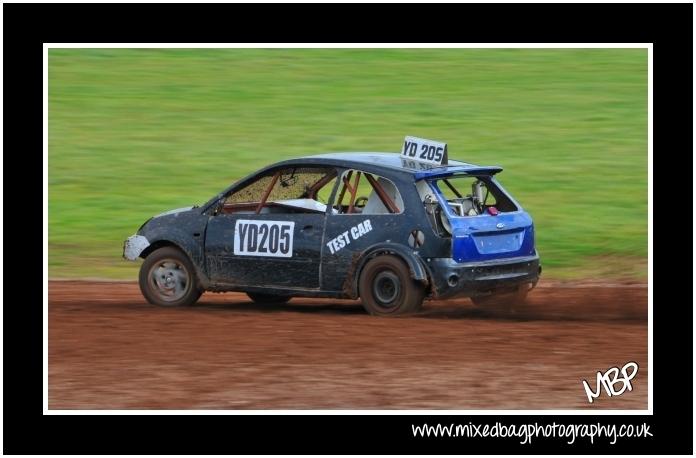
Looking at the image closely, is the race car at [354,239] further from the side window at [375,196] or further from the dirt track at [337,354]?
the dirt track at [337,354]

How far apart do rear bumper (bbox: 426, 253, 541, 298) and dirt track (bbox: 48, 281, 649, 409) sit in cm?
33

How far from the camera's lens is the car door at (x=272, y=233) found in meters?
13.5

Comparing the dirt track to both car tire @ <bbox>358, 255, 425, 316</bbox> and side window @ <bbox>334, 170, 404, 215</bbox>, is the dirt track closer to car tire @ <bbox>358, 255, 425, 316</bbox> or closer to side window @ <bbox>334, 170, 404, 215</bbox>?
car tire @ <bbox>358, 255, 425, 316</bbox>

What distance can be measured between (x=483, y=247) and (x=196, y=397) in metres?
3.87

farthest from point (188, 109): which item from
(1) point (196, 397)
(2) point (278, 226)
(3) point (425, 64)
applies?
(1) point (196, 397)

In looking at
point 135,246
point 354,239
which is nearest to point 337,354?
point 354,239

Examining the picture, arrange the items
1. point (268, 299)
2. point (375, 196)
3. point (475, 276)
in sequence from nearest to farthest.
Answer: point (475, 276) → point (375, 196) → point (268, 299)

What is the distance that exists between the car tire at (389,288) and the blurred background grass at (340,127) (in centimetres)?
451

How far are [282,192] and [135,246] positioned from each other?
1.66m

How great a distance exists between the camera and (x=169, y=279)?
14.2 metres

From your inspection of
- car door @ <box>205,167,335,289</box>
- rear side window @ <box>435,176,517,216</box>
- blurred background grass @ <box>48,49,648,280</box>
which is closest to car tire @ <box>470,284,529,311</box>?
rear side window @ <box>435,176,517,216</box>

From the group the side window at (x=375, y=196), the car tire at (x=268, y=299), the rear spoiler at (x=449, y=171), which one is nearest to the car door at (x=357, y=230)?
the side window at (x=375, y=196)

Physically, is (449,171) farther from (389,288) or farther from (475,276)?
(389,288)

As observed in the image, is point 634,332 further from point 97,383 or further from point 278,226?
point 97,383
